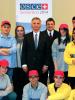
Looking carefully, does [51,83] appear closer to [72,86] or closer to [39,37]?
[72,86]

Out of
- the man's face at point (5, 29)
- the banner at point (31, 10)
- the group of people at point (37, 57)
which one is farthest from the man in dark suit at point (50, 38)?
the banner at point (31, 10)

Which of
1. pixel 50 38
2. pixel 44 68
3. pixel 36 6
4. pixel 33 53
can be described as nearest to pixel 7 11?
pixel 36 6

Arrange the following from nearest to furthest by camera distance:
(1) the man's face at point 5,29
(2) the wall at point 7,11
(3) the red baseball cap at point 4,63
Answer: (3) the red baseball cap at point 4,63 → (1) the man's face at point 5,29 → (2) the wall at point 7,11

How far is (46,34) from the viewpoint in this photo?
5.39m

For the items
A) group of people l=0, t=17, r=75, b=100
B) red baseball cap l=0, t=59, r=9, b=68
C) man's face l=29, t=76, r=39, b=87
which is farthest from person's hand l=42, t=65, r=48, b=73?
red baseball cap l=0, t=59, r=9, b=68

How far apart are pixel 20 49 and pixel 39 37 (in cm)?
38

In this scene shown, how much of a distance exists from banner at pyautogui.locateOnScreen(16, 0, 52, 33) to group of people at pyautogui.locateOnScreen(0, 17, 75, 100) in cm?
151

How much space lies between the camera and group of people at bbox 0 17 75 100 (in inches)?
199

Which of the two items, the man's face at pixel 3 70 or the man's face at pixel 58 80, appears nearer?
the man's face at pixel 58 80

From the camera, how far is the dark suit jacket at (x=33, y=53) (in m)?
5.24

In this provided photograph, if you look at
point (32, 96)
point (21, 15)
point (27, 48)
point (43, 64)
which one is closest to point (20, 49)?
point (27, 48)

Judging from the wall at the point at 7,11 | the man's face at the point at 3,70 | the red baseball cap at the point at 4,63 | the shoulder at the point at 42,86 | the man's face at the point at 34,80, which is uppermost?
the wall at the point at 7,11

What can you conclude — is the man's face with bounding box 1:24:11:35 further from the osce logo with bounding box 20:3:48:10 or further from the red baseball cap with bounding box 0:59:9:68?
the osce logo with bounding box 20:3:48:10

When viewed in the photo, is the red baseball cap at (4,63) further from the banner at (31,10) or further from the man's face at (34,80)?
the banner at (31,10)
